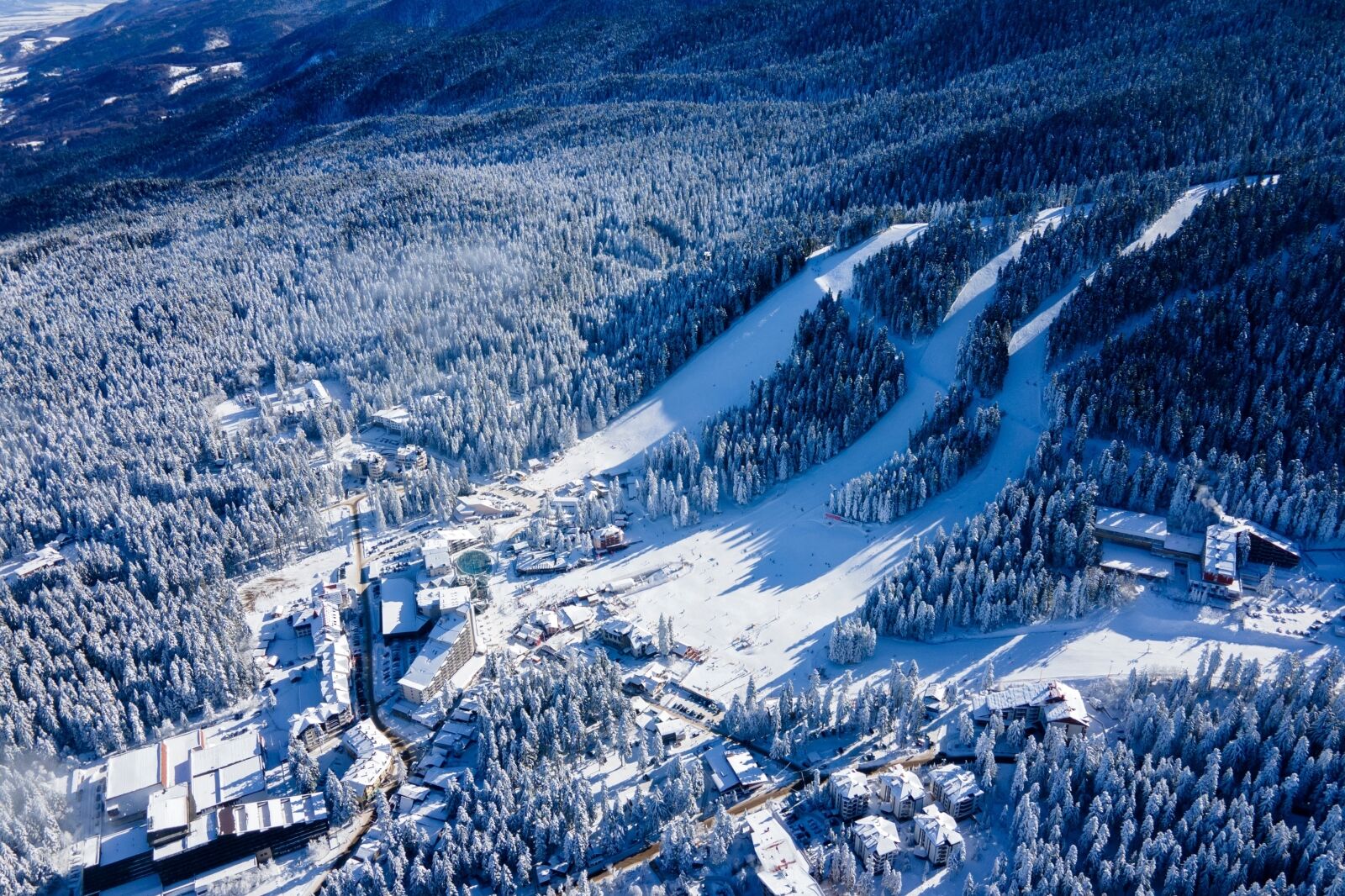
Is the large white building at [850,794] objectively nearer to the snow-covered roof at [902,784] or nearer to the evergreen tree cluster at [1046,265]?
the snow-covered roof at [902,784]

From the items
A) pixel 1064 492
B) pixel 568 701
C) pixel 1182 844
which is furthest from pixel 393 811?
pixel 1064 492

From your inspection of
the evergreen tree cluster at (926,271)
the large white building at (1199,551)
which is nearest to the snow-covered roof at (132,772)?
the large white building at (1199,551)

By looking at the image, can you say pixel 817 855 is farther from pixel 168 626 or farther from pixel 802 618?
pixel 168 626

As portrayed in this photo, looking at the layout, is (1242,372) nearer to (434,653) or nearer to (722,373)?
(722,373)

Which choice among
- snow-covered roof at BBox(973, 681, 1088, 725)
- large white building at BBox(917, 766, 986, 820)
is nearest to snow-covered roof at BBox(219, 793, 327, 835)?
large white building at BBox(917, 766, 986, 820)

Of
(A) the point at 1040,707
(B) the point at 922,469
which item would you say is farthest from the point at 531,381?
(A) the point at 1040,707

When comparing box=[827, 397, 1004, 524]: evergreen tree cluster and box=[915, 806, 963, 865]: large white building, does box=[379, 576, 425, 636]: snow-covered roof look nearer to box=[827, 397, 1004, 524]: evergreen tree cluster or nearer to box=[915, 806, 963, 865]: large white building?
box=[827, 397, 1004, 524]: evergreen tree cluster
